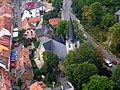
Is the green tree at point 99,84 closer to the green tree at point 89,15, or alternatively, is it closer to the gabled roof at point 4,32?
the green tree at point 89,15

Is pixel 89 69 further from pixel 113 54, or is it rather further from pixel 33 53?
pixel 33 53

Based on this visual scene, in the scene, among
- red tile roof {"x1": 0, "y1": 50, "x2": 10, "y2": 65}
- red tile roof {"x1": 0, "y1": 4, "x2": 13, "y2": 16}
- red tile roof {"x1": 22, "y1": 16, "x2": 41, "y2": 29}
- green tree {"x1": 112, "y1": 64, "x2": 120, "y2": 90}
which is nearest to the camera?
green tree {"x1": 112, "y1": 64, "x2": 120, "y2": 90}

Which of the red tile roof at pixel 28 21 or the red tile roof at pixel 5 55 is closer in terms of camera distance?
the red tile roof at pixel 5 55

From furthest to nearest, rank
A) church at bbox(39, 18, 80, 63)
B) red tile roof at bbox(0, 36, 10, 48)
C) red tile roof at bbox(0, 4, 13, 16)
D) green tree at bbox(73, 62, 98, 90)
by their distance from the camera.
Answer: red tile roof at bbox(0, 4, 13, 16), red tile roof at bbox(0, 36, 10, 48), church at bbox(39, 18, 80, 63), green tree at bbox(73, 62, 98, 90)

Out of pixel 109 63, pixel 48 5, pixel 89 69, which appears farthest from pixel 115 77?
pixel 48 5

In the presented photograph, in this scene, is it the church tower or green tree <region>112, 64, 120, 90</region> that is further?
the church tower

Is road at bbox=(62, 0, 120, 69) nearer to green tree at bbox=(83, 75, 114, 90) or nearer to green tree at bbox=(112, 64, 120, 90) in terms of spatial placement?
green tree at bbox=(112, 64, 120, 90)

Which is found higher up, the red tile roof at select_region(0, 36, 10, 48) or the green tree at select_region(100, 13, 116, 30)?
the green tree at select_region(100, 13, 116, 30)

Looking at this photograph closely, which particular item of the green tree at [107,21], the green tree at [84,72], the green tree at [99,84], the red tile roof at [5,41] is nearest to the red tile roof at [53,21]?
the red tile roof at [5,41]

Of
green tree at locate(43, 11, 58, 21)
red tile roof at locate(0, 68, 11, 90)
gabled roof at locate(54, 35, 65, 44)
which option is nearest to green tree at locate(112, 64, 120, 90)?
red tile roof at locate(0, 68, 11, 90)
